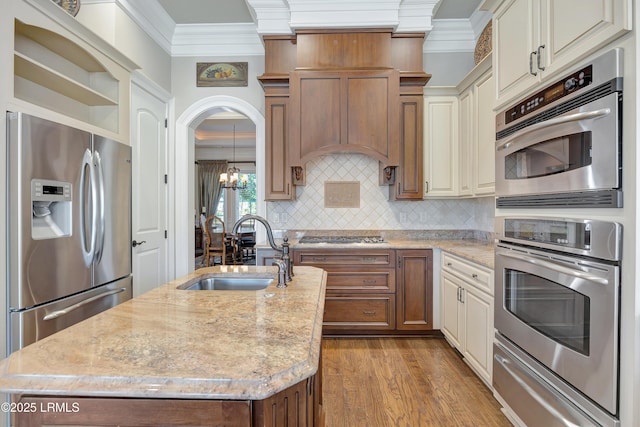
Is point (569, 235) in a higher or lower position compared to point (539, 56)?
lower

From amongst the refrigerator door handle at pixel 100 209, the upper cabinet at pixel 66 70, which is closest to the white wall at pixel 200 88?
the upper cabinet at pixel 66 70

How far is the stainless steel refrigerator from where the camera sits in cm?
180

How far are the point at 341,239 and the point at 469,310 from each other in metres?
1.47

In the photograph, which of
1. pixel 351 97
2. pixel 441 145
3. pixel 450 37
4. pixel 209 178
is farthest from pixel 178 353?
pixel 209 178

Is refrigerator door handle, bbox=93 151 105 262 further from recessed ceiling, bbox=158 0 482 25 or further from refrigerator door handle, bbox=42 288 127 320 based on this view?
recessed ceiling, bbox=158 0 482 25

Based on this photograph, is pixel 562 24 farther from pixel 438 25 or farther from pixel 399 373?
pixel 438 25

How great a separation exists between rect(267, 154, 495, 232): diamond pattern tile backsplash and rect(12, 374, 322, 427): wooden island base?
311cm

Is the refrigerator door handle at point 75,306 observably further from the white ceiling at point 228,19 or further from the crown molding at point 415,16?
the crown molding at point 415,16

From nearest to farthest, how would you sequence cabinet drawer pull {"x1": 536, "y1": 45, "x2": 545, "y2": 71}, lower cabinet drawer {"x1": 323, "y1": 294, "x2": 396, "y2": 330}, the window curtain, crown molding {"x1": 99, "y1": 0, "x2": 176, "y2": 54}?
cabinet drawer pull {"x1": 536, "y1": 45, "x2": 545, "y2": 71}, crown molding {"x1": 99, "y1": 0, "x2": 176, "y2": 54}, lower cabinet drawer {"x1": 323, "y1": 294, "x2": 396, "y2": 330}, the window curtain

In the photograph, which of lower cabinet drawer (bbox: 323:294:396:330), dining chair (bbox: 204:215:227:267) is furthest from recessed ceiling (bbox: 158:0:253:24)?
dining chair (bbox: 204:215:227:267)

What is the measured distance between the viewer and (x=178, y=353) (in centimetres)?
82

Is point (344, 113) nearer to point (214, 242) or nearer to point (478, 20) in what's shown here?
point (478, 20)

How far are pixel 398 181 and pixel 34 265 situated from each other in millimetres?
2916

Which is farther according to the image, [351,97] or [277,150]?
[277,150]
